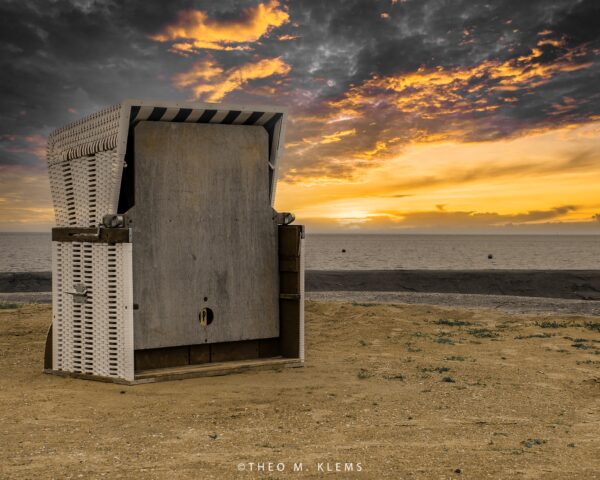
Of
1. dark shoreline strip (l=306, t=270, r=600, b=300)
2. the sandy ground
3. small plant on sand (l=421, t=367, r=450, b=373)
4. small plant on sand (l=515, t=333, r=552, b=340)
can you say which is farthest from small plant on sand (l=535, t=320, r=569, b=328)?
dark shoreline strip (l=306, t=270, r=600, b=300)

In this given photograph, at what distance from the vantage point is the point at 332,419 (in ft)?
24.1

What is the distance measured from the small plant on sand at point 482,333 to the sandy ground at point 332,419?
1931 millimetres

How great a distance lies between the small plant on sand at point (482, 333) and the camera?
48.4 feet

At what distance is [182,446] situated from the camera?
628 cm

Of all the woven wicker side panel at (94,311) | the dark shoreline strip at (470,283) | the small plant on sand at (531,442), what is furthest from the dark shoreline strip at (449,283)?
Answer: the small plant on sand at (531,442)

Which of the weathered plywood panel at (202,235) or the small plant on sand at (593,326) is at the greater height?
the weathered plywood panel at (202,235)

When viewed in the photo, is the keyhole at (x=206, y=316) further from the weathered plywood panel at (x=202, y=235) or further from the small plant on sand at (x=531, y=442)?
the small plant on sand at (x=531, y=442)

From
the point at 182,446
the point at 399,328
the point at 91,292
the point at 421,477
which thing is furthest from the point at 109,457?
the point at 399,328

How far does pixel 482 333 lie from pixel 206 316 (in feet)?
27.7

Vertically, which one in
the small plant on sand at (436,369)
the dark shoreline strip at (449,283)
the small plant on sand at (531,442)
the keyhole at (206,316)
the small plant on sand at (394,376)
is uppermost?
the keyhole at (206,316)

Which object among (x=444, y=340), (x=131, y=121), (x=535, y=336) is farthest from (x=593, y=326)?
(x=131, y=121)

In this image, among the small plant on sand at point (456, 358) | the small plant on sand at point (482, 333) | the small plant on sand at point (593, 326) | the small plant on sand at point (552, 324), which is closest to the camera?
the small plant on sand at point (456, 358)

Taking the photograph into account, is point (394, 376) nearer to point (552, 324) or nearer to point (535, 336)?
point (535, 336)

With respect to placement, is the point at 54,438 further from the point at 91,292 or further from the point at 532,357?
the point at 532,357
